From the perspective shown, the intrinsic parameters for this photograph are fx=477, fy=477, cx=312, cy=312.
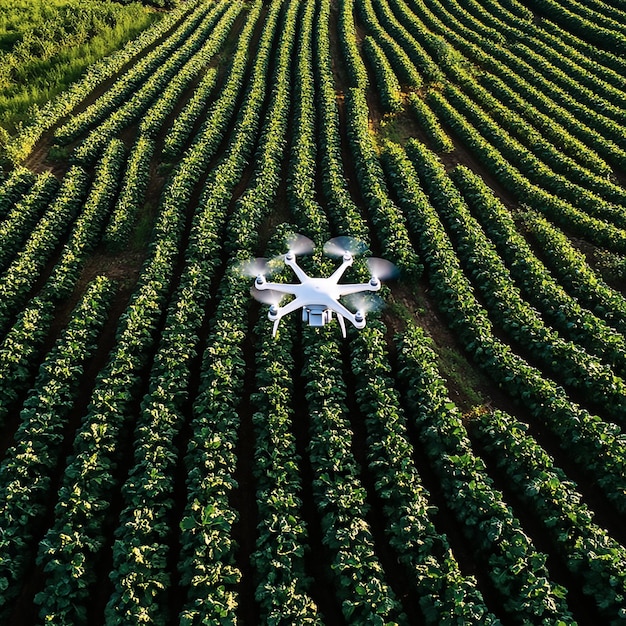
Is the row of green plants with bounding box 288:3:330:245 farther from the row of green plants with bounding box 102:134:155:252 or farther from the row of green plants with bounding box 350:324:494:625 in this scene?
the row of green plants with bounding box 102:134:155:252

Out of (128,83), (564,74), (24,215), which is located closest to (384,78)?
(564,74)

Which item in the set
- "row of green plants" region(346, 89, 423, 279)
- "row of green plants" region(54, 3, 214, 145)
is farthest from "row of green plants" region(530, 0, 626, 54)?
"row of green plants" region(54, 3, 214, 145)

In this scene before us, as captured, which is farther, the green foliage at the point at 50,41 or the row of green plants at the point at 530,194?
the green foliage at the point at 50,41

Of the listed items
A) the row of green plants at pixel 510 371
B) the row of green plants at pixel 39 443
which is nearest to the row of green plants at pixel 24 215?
the row of green plants at pixel 39 443

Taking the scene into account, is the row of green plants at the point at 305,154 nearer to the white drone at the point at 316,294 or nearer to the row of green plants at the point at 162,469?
the row of green plants at the point at 162,469

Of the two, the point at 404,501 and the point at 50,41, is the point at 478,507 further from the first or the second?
the point at 50,41
